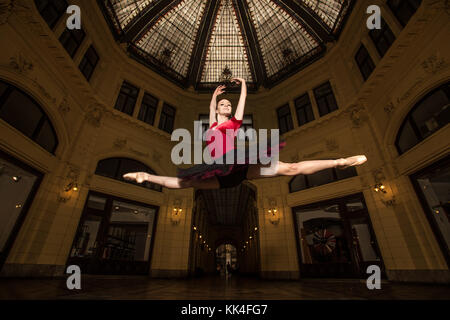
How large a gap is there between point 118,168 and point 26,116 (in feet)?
13.6

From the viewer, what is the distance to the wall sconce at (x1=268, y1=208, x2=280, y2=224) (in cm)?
1109

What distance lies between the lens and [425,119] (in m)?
7.21

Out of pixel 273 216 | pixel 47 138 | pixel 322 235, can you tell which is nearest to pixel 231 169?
pixel 47 138

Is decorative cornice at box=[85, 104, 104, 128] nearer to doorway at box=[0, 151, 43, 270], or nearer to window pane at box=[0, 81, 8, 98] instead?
doorway at box=[0, 151, 43, 270]

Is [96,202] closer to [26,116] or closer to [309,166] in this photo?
[26,116]

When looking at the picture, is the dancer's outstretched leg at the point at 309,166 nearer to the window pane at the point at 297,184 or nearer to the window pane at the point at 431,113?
the window pane at the point at 431,113

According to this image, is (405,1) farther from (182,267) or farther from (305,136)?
(182,267)

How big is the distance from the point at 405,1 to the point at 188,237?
1384 centimetres

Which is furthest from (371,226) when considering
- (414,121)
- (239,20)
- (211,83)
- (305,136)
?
(239,20)

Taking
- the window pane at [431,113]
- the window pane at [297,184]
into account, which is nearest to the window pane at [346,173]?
the window pane at [297,184]

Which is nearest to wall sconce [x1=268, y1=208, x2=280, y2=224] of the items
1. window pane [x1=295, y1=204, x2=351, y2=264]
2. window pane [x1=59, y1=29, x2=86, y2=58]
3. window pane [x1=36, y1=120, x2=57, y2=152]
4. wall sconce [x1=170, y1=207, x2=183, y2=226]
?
window pane [x1=295, y1=204, x2=351, y2=264]

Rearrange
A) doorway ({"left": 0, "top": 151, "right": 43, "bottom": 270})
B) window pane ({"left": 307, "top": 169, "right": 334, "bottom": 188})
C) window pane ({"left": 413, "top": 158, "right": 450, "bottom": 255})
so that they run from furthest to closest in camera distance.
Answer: window pane ({"left": 307, "top": 169, "right": 334, "bottom": 188}) → doorway ({"left": 0, "top": 151, "right": 43, "bottom": 270}) → window pane ({"left": 413, "top": 158, "right": 450, "bottom": 255})

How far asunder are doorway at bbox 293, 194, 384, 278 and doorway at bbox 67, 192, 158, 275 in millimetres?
7796

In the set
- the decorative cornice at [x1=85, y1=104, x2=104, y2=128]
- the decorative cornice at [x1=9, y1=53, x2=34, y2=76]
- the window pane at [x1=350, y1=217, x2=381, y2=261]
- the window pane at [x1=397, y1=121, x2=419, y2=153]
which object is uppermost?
the decorative cornice at [x1=85, y1=104, x2=104, y2=128]
